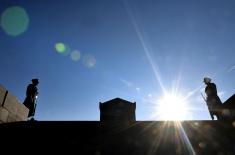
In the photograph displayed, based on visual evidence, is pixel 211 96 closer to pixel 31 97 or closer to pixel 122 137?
pixel 122 137

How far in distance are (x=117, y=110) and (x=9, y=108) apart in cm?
1519

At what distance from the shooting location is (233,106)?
693 cm

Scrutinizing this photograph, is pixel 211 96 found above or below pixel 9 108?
above

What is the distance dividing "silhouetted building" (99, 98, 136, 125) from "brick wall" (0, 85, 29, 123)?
1389 cm

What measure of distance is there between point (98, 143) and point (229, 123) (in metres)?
3.89

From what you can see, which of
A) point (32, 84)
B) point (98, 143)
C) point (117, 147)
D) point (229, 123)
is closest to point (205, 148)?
point (229, 123)

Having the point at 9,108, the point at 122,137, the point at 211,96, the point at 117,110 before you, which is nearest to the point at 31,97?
the point at 9,108

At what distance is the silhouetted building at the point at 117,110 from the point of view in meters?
20.0

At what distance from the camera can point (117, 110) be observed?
66.8ft

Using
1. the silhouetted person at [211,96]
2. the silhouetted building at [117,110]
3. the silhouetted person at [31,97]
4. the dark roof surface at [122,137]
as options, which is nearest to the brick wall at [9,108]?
the dark roof surface at [122,137]

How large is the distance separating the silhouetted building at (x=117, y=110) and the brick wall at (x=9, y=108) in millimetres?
13893

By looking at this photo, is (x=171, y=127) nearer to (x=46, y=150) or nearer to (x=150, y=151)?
(x=150, y=151)

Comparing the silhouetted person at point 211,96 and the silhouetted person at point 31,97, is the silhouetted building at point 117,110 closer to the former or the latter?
the silhouetted person at point 31,97

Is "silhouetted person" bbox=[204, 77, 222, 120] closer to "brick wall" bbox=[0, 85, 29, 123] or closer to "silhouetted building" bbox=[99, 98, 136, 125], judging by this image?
"silhouetted building" bbox=[99, 98, 136, 125]
